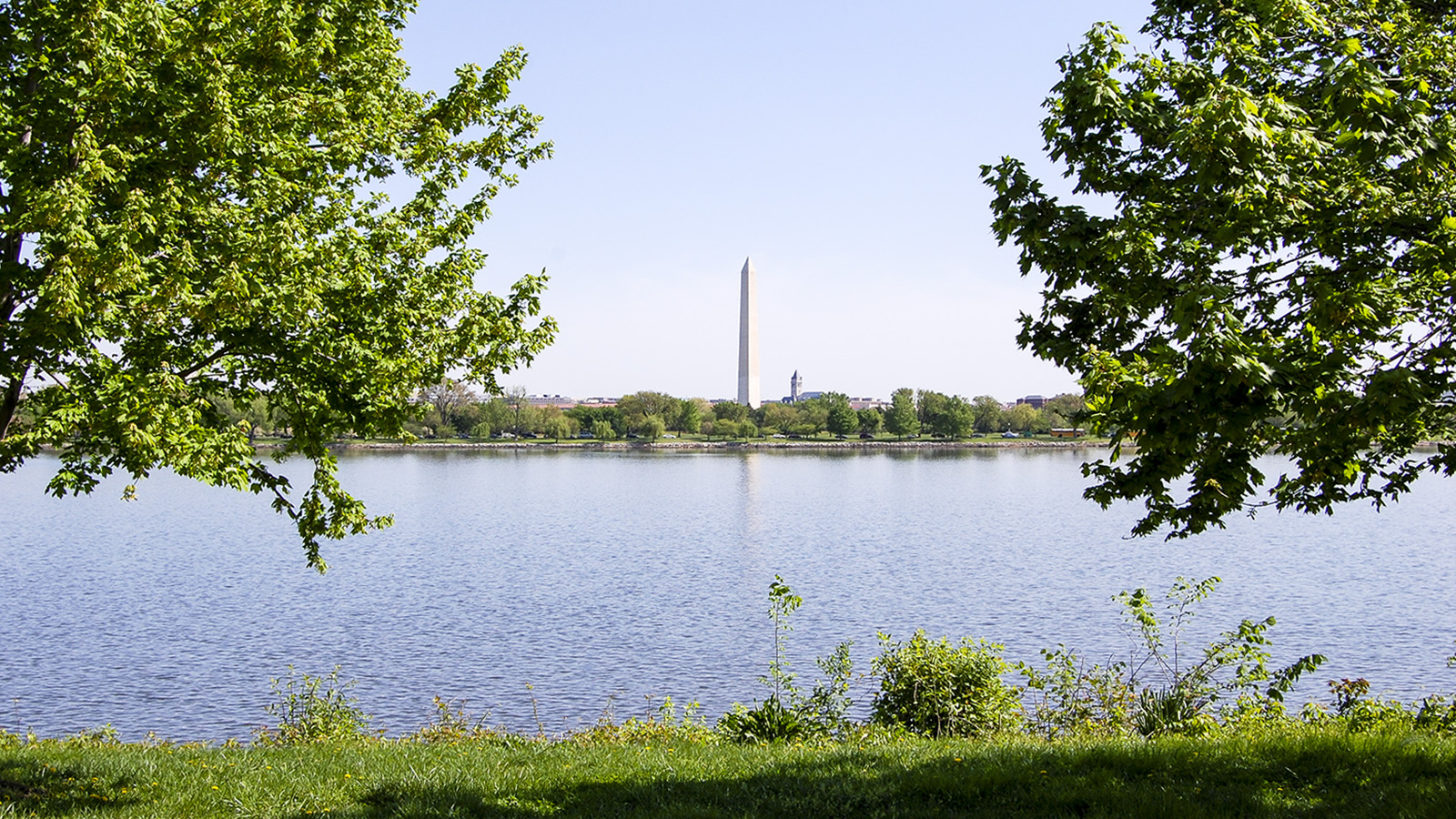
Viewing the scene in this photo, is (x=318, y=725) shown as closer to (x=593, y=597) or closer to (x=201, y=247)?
(x=201, y=247)

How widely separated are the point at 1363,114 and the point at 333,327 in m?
8.46

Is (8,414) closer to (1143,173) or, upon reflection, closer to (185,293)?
(185,293)

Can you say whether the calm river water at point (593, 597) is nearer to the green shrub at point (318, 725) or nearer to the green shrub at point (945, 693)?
the green shrub at point (318, 725)

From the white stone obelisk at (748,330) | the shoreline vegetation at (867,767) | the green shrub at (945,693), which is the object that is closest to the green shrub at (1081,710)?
the shoreline vegetation at (867,767)

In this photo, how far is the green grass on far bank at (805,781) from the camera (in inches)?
318

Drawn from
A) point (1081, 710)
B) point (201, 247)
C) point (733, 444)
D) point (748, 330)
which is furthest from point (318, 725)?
point (733, 444)

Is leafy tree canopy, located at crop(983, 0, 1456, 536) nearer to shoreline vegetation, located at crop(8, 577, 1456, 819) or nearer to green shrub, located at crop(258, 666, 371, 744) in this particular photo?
shoreline vegetation, located at crop(8, 577, 1456, 819)

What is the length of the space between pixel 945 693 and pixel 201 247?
32.9 ft

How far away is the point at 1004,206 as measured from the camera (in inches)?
320

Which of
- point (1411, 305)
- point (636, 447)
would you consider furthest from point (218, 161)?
point (636, 447)

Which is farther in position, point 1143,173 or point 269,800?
point 269,800

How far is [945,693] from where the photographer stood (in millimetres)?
13625

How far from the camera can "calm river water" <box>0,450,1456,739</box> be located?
21.1 meters

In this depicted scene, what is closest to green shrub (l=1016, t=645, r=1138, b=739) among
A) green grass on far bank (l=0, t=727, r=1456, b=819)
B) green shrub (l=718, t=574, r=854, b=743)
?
green grass on far bank (l=0, t=727, r=1456, b=819)
